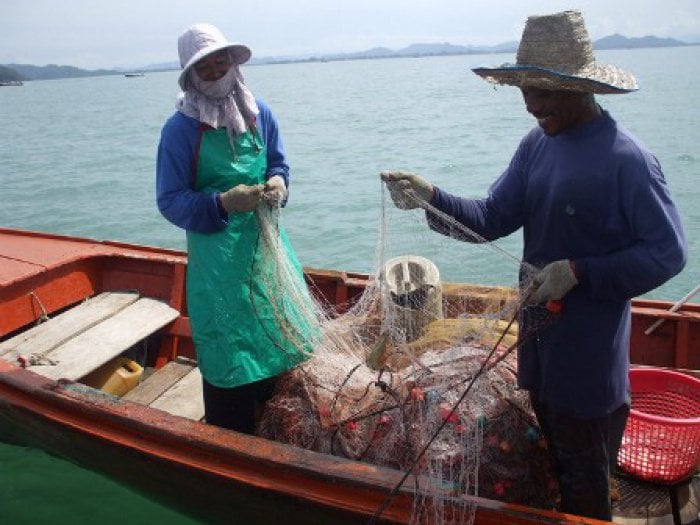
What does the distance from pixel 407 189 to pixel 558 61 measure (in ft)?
2.79

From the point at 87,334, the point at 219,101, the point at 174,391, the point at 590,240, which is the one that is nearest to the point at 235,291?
the point at 219,101

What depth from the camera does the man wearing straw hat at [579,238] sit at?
7.07 ft

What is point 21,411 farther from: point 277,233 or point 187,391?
point 277,233

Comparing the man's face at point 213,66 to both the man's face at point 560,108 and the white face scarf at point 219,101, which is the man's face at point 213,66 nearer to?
the white face scarf at point 219,101

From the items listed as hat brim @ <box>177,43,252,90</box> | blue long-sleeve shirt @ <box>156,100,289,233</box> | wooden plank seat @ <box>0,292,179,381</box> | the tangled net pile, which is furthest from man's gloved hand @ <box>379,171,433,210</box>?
wooden plank seat @ <box>0,292,179,381</box>

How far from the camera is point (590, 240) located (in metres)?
2.33

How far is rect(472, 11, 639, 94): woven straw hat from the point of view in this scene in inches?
87.2

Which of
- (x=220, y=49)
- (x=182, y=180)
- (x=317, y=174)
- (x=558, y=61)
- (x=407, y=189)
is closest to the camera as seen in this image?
(x=558, y=61)

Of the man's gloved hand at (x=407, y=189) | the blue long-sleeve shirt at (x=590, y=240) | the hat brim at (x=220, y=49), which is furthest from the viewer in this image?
the hat brim at (x=220, y=49)

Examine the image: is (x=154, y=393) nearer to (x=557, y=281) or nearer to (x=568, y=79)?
(x=557, y=281)

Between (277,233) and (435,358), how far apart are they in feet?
3.62

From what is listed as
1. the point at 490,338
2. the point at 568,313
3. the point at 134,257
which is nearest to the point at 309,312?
the point at 490,338

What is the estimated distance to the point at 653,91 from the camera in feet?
140

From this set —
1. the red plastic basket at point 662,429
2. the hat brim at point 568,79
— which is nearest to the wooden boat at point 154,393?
the red plastic basket at point 662,429
